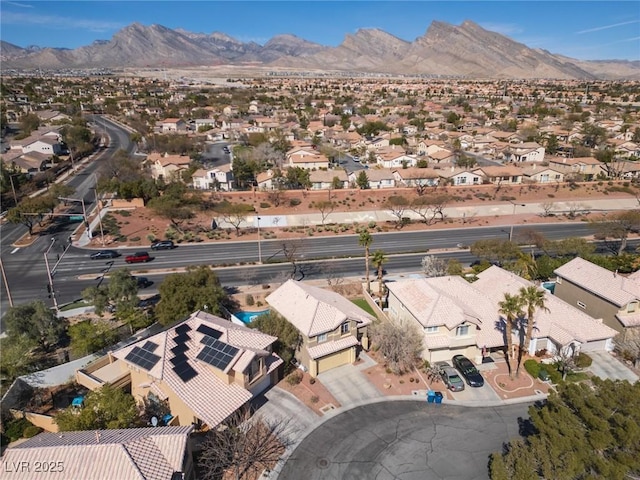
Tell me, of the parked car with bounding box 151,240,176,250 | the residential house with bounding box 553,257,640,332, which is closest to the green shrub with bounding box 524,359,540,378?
the residential house with bounding box 553,257,640,332

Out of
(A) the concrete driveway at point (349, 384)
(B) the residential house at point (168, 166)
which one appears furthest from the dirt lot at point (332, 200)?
(A) the concrete driveway at point (349, 384)

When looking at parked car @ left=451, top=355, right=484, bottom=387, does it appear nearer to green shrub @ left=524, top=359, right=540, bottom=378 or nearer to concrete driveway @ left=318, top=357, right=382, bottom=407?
green shrub @ left=524, top=359, right=540, bottom=378

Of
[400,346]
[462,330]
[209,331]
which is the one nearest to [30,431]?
[209,331]

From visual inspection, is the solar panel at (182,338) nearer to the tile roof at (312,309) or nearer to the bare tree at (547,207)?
the tile roof at (312,309)

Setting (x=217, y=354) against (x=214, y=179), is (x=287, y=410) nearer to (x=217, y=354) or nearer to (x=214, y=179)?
(x=217, y=354)

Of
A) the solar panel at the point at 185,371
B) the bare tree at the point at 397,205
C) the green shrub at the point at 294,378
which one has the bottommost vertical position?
the green shrub at the point at 294,378

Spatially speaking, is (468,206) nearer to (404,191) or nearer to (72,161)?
(404,191)

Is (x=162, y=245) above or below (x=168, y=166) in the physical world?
below
